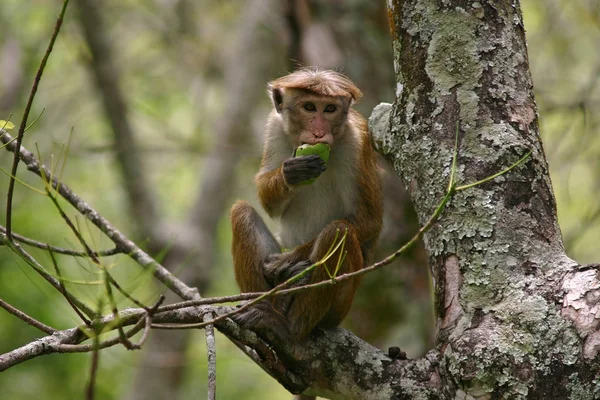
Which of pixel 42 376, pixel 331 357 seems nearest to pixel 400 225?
pixel 331 357

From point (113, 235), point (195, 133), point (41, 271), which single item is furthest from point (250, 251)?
point (195, 133)

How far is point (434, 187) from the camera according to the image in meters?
3.54

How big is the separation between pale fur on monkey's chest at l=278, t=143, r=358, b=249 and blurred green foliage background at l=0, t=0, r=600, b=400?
1.17 m

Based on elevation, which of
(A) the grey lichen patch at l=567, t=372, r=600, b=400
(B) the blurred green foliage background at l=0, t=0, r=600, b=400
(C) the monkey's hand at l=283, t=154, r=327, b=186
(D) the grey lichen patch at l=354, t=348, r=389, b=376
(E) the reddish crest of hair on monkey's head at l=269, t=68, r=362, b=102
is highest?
(B) the blurred green foliage background at l=0, t=0, r=600, b=400

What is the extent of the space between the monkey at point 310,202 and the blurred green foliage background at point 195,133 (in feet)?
2.92

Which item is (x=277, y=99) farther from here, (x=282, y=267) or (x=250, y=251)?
(x=282, y=267)

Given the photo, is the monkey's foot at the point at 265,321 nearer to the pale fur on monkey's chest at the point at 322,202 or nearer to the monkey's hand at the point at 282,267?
the monkey's hand at the point at 282,267

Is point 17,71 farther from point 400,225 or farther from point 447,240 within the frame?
point 447,240

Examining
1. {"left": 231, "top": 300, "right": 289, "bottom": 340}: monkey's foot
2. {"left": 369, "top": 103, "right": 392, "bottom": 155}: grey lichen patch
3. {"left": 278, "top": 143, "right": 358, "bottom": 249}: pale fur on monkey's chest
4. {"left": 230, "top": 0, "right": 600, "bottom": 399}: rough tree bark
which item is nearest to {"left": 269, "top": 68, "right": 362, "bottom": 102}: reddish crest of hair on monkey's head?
{"left": 278, "top": 143, "right": 358, "bottom": 249}: pale fur on monkey's chest

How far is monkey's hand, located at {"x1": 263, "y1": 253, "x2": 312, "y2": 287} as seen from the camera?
4.73m

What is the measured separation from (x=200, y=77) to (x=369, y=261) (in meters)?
9.23

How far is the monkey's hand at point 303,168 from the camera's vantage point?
15.4ft

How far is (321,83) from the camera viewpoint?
16.9 feet

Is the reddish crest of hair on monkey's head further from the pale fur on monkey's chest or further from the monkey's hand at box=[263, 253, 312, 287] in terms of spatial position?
the monkey's hand at box=[263, 253, 312, 287]
